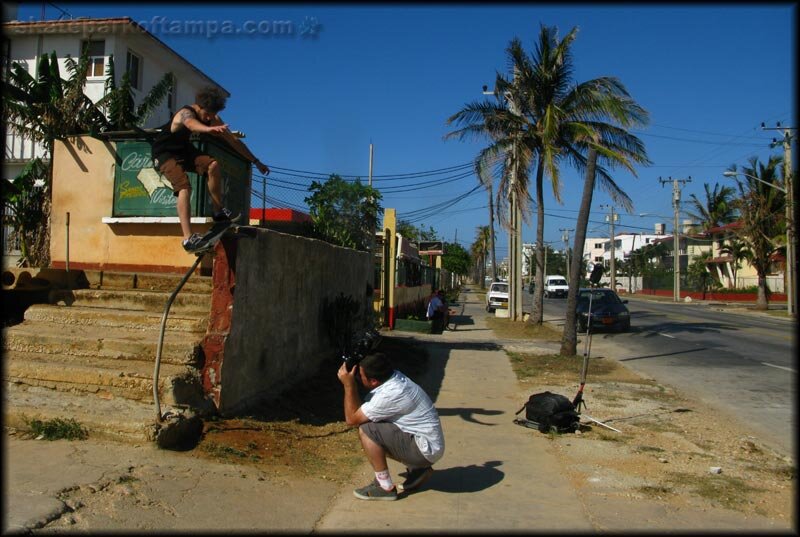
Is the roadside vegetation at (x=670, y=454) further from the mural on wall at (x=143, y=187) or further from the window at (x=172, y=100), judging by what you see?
the window at (x=172, y=100)

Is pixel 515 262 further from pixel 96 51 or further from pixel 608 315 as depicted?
pixel 96 51

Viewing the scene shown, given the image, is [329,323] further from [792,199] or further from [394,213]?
[792,199]

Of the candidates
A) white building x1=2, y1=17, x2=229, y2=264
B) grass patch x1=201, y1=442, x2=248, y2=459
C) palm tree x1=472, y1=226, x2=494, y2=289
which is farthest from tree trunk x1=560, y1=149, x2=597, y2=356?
palm tree x1=472, y1=226, x2=494, y2=289

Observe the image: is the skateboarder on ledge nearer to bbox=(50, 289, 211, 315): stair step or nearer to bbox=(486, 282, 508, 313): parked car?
bbox=(50, 289, 211, 315): stair step

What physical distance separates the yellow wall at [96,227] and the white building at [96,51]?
13.7 meters

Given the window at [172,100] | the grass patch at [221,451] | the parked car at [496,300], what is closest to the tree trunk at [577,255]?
the grass patch at [221,451]

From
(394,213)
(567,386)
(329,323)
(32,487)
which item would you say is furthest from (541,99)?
(32,487)

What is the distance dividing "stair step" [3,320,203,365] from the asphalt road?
6.55 metres

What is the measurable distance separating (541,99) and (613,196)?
4011mm

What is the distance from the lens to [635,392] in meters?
10.9

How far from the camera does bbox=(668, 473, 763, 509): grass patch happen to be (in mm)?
5336

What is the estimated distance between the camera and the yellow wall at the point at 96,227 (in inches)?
346

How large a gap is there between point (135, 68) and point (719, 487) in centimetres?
2376

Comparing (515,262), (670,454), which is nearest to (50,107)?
(670,454)
